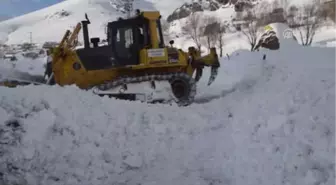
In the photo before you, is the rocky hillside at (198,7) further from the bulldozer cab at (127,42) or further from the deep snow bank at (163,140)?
the deep snow bank at (163,140)

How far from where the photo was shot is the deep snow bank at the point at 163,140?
5.31 meters

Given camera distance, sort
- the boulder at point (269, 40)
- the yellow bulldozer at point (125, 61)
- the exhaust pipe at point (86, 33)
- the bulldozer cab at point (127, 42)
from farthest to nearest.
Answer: the boulder at point (269, 40) < the bulldozer cab at point (127, 42) < the yellow bulldozer at point (125, 61) < the exhaust pipe at point (86, 33)

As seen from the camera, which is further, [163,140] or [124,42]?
[124,42]

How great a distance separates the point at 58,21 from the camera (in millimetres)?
116000

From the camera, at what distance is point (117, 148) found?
606 cm

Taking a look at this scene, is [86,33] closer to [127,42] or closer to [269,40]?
[127,42]

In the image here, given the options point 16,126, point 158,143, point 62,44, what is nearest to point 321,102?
point 158,143

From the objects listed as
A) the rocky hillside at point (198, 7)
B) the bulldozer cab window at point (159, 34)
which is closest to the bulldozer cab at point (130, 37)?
the bulldozer cab window at point (159, 34)

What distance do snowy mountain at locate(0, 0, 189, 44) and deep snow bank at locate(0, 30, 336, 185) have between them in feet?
251

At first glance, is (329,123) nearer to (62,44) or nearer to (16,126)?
(16,126)

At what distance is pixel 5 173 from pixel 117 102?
9.64 feet

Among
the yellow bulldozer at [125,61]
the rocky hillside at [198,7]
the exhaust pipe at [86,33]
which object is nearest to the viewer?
the exhaust pipe at [86,33]

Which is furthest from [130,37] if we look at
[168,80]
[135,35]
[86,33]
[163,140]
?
[163,140]

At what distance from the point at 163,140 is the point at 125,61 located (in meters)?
4.21
